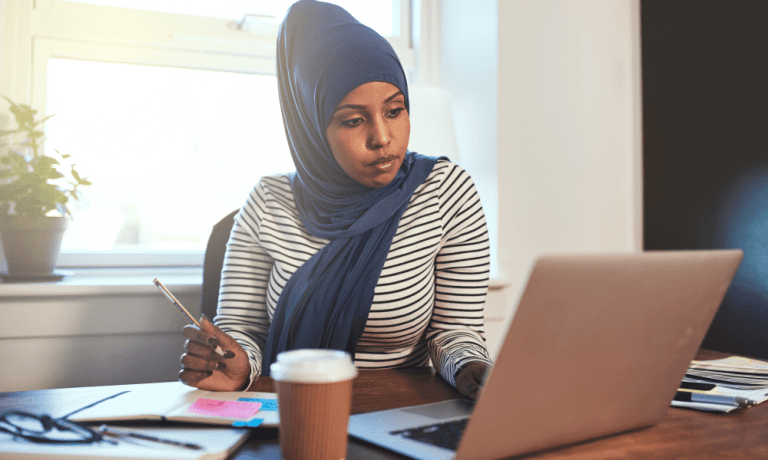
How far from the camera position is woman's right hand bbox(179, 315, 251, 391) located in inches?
29.9

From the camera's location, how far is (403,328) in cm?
118

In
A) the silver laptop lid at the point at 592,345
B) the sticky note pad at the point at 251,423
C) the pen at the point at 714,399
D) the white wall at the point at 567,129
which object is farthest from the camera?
the white wall at the point at 567,129

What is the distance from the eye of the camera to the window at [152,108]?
171 centimetres

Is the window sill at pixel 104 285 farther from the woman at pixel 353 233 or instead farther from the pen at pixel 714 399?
the pen at pixel 714 399

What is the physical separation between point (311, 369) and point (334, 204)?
770mm

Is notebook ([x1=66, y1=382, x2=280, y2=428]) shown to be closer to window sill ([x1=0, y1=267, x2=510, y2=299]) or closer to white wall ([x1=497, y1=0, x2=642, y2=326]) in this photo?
window sill ([x1=0, y1=267, x2=510, y2=299])

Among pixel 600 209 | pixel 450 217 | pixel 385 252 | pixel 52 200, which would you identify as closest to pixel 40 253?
pixel 52 200

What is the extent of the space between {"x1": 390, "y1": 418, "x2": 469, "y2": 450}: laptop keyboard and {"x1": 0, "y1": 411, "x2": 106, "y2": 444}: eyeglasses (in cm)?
29

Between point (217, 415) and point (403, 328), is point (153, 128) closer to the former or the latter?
point (403, 328)

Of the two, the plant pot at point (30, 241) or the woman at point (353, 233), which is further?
the plant pot at point (30, 241)

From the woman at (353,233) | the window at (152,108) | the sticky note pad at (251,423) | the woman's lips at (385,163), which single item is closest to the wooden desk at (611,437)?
the sticky note pad at (251,423)

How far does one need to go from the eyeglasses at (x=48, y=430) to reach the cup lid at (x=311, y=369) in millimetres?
198

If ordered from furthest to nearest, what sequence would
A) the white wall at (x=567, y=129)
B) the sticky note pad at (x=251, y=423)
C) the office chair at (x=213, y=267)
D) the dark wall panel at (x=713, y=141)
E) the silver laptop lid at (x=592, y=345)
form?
the white wall at (x=567, y=129) < the dark wall panel at (x=713, y=141) < the office chair at (x=213, y=267) < the sticky note pad at (x=251, y=423) < the silver laptop lid at (x=592, y=345)

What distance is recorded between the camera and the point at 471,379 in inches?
30.1
